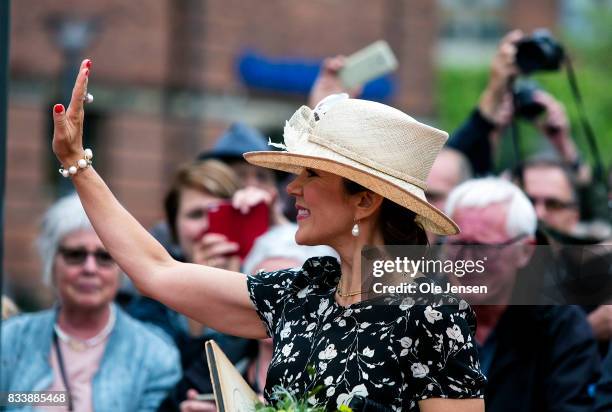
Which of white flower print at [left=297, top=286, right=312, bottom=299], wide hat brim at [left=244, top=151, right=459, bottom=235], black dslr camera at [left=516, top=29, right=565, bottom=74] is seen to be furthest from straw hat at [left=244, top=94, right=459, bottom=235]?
black dslr camera at [left=516, top=29, right=565, bottom=74]

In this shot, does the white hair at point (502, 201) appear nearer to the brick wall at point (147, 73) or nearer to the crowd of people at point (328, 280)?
the crowd of people at point (328, 280)

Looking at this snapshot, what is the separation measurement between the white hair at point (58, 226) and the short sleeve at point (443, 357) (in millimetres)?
2311

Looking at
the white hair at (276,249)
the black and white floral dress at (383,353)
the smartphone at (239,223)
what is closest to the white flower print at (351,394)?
the black and white floral dress at (383,353)

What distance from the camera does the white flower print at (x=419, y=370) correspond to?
3.43 metres

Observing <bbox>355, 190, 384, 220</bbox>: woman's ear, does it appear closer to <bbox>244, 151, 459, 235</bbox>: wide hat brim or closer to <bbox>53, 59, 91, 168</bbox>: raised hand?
<bbox>244, 151, 459, 235</bbox>: wide hat brim

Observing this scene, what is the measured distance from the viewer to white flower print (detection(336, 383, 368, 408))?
11.2 ft

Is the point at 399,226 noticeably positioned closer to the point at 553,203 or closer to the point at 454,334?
the point at 454,334

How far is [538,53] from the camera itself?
19.9 ft

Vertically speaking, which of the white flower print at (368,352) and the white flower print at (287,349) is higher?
the white flower print at (287,349)

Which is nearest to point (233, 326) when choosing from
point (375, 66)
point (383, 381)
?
point (383, 381)

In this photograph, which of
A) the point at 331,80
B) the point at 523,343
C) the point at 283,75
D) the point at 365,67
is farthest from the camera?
the point at 283,75

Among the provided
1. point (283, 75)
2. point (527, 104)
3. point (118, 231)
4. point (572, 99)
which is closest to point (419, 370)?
point (118, 231)

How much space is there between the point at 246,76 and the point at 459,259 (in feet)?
61.3

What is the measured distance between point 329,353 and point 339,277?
31 centimetres
